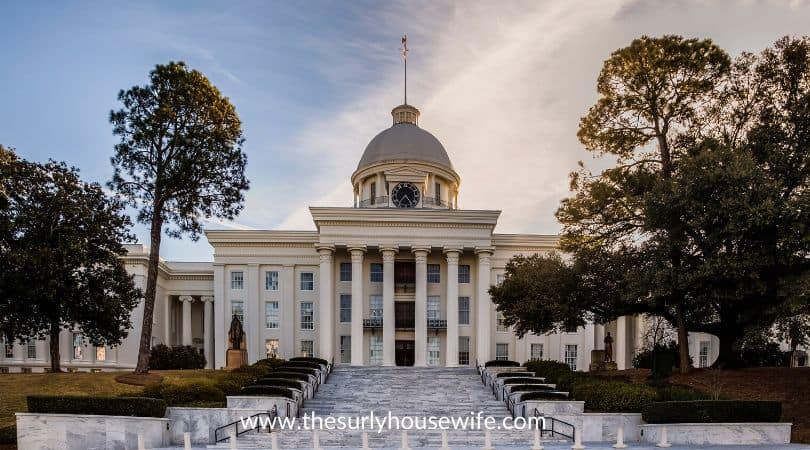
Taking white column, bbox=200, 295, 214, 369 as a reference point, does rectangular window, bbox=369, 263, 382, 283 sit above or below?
above

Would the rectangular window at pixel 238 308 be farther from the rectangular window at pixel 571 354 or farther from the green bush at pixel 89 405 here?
the green bush at pixel 89 405

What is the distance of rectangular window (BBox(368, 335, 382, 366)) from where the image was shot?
4394 centimetres

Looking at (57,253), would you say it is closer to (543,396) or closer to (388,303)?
(388,303)

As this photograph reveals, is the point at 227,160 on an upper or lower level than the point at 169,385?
upper

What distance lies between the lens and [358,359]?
41.0 meters

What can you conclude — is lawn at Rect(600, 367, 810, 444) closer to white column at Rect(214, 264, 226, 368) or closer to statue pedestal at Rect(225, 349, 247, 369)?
statue pedestal at Rect(225, 349, 247, 369)

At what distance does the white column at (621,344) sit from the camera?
46.9 metres

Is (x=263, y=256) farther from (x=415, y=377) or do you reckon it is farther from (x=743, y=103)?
(x=743, y=103)

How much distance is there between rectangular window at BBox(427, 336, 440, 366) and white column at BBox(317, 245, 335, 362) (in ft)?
25.2

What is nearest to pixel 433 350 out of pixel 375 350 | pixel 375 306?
pixel 375 350

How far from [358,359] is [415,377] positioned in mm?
Result: 8854

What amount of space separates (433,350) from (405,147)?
18401 mm

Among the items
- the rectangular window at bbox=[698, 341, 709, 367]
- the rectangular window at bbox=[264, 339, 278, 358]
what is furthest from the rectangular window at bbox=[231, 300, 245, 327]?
the rectangular window at bbox=[698, 341, 709, 367]

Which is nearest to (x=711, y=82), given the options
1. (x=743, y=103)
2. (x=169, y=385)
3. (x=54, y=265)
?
(x=743, y=103)
